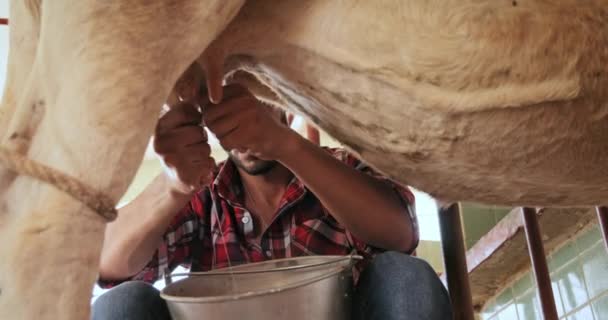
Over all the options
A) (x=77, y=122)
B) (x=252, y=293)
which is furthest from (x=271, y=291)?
(x=77, y=122)

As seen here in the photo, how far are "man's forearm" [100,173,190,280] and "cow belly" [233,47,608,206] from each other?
25 cm

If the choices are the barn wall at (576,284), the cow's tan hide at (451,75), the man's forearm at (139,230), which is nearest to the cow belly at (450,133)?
the cow's tan hide at (451,75)

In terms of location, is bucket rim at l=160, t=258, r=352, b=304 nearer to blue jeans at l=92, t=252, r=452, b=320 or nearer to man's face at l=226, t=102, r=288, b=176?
blue jeans at l=92, t=252, r=452, b=320

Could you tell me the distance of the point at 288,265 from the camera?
86 cm

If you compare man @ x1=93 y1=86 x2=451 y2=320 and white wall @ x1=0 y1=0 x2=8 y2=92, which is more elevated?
white wall @ x1=0 y1=0 x2=8 y2=92

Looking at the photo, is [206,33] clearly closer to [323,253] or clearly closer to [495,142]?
[495,142]

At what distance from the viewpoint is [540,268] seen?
3.67 ft

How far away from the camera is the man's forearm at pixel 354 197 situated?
0.81 meters

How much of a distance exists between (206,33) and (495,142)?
0.30 m

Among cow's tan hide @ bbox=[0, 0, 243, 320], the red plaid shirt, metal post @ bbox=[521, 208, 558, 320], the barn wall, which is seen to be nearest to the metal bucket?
the red plaid shirt

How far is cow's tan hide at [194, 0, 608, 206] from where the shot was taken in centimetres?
59

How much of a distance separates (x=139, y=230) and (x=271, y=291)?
0.27m

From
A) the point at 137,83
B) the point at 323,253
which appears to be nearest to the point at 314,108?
the point at 137,83

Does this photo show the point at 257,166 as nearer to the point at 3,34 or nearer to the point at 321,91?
the point at 321,91
